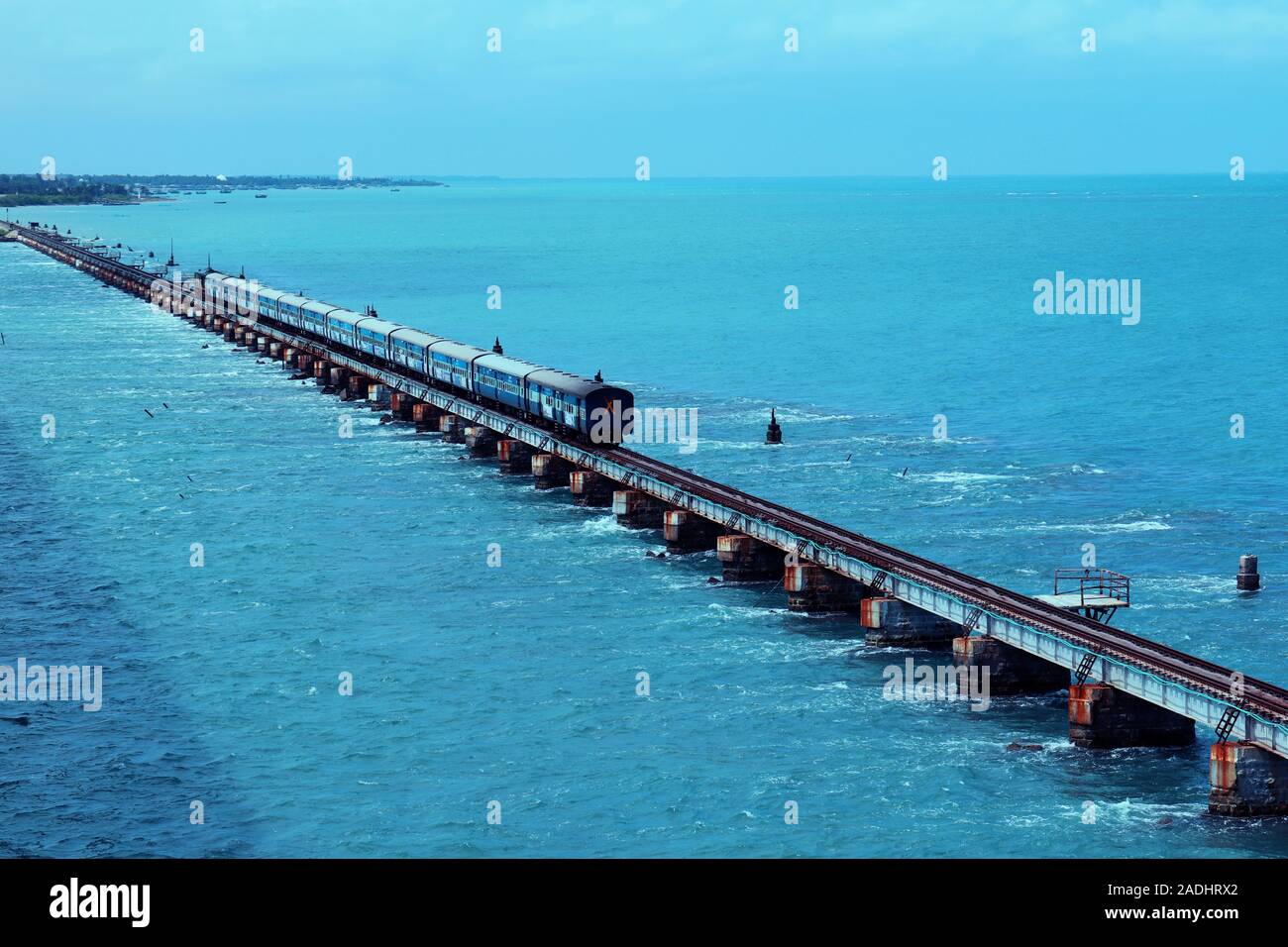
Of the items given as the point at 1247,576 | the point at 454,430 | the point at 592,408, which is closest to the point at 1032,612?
the point at 1247,576

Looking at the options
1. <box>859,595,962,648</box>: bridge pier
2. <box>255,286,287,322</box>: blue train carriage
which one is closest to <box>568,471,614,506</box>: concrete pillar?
<box>859,595,962,648</box>: bridge pier

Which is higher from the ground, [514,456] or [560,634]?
[514,456]

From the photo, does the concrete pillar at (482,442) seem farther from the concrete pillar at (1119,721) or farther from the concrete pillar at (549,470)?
the concrete pillar at (1119,721)

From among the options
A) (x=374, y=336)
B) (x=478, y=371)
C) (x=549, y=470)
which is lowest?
(x=549, y=470)

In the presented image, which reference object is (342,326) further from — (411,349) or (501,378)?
(501,378)

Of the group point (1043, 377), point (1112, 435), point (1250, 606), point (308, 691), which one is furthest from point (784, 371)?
point (308, 691)

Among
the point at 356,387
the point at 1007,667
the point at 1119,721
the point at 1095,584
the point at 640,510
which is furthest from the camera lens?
the point at 356,387
